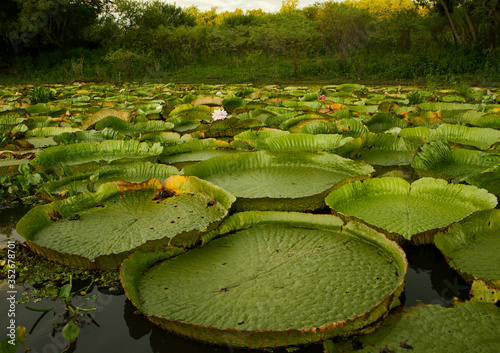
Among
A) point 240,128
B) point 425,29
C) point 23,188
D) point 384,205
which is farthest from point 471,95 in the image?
→ point 425,29

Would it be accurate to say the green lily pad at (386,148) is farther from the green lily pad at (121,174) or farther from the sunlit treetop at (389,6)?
the sunlit treetop at (389,6)

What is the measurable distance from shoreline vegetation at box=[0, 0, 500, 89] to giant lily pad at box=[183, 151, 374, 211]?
8025mm

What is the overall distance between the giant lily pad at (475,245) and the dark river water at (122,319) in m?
0.10

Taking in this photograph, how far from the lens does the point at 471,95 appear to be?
6492 millimetres

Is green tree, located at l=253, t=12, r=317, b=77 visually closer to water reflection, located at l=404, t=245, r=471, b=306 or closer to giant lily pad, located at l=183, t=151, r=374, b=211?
giant lily pad, located at l=183, t=151, r=374, b=211

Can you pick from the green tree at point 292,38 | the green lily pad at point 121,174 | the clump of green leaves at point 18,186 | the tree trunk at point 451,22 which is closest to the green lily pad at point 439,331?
the green lily pad at point 121,174

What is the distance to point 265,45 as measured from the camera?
1814cm

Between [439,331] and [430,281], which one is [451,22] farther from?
[439,331]

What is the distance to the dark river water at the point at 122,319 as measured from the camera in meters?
1.23

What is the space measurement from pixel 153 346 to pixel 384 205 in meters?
1.42

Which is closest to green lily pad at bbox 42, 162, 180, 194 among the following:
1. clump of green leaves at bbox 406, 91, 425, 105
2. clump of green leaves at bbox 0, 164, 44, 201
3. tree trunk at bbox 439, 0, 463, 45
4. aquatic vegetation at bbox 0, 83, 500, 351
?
aquatic vegetation at bbox 0, 83, 500, 351

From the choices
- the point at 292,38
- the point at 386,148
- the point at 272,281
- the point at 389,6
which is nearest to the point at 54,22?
the point at 292,38

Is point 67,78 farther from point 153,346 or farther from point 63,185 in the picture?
point 153,346

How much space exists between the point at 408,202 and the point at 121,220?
5.17ft
